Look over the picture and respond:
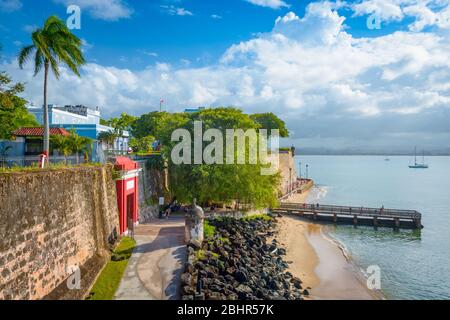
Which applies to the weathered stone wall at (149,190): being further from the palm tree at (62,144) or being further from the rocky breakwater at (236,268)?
the palm tree at (62,144)

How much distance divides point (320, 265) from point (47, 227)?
2190 cm

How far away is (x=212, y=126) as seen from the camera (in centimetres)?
3466

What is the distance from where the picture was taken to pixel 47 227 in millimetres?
14656

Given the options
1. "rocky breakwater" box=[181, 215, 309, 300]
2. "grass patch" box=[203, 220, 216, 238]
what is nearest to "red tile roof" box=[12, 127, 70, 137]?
"grass patch" box=[203, 220, 216, 238]

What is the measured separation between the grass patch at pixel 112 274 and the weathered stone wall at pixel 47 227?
0.89 m

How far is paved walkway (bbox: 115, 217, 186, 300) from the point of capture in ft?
54.1

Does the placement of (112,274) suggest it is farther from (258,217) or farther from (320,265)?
(258,217)

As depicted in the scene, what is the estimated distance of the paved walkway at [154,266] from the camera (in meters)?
16.5

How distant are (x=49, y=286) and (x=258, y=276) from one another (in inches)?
496

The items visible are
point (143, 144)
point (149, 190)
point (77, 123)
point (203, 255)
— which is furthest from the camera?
point (77, 123)

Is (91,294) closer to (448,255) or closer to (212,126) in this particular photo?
(212,126)

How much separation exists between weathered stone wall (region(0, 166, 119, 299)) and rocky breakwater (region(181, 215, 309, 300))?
5535 mm

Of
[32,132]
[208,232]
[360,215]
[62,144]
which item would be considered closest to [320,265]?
[208,232]

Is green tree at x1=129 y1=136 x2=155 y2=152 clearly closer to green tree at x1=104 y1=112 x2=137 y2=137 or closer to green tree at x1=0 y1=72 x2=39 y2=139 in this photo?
green tree at x1=104 y1=112 x2=137 y2=137
